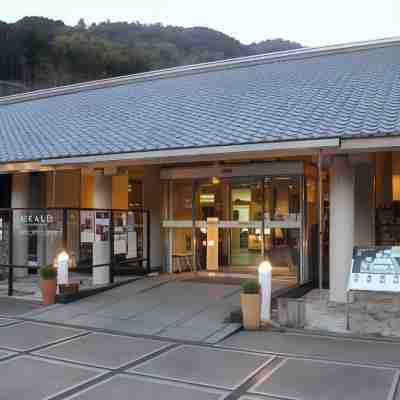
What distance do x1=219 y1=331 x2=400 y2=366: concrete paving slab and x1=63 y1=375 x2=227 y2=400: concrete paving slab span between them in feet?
5.97

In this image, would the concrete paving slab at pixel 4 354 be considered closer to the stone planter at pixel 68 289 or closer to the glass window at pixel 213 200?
the stone planter at pixel 68 289

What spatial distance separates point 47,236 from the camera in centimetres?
1205

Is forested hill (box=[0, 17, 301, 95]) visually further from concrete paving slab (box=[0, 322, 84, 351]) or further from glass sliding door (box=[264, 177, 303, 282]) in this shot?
concrete paving slab (box=[0, 322, 84, 351])

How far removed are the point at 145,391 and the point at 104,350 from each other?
6.29 feet

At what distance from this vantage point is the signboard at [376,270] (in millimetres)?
7949

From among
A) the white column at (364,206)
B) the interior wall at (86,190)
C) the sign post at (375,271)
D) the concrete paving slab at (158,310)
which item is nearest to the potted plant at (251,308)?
the concrete paving slab at (158,310)

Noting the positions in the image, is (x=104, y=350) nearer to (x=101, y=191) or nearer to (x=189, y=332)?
(x=189, y=332)

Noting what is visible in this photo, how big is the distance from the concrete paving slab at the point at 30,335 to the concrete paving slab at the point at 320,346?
2.68m

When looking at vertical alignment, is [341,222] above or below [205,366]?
above

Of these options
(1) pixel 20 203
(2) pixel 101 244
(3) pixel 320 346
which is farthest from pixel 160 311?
(1) pixel 20 203

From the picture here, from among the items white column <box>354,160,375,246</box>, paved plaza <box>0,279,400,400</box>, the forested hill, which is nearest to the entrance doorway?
white column <box>354,160,375,246</box>

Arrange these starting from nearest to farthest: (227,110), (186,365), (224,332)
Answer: (186,365) < (224,332) < (227,110)

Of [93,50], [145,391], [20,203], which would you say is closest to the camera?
[145,391]

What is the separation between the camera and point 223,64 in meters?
18.6
